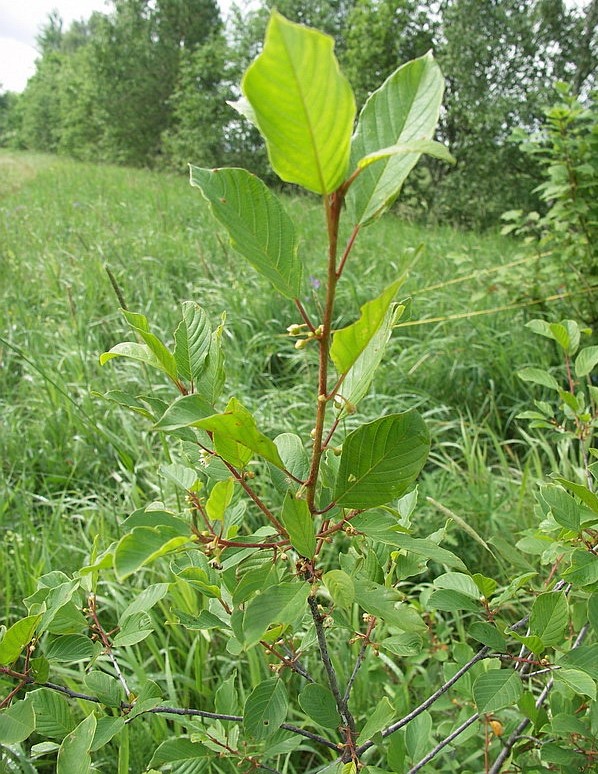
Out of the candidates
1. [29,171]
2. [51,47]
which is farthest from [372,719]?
[51,47]

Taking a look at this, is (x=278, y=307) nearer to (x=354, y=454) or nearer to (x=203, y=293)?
(x=203, y=293)

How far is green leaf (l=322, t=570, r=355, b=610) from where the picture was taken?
0.41 m

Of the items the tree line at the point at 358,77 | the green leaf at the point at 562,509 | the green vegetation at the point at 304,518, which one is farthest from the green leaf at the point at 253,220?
the tree line at the point at 358,77

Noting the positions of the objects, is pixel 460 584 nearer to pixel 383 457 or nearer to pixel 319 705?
pixel 319 705

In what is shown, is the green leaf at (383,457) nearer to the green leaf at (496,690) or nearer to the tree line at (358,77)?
the green leaf at (496,690)

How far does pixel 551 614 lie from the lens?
0.56 metres

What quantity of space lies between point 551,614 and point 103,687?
462 millimetres

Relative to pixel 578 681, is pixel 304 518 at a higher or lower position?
higher

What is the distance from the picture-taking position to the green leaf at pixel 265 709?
524mm

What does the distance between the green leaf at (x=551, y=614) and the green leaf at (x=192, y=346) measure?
15.6 inches

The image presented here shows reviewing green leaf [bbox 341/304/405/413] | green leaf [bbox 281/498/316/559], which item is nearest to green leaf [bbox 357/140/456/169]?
green leaf [bbox 341/304/405/413]

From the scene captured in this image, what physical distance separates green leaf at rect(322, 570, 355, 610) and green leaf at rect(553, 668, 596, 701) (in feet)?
0.83

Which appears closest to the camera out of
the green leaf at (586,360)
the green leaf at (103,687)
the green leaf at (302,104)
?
the green leaf at (302,104)

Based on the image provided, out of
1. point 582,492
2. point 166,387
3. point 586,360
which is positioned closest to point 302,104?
point 582,492
